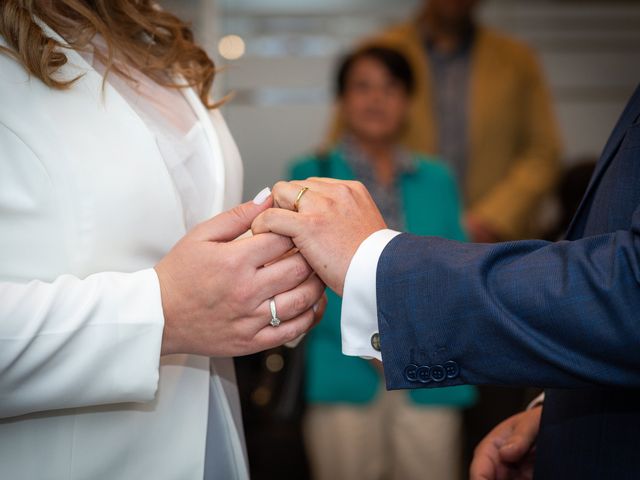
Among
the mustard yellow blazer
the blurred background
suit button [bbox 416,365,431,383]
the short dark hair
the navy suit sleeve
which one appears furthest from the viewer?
the blurred background

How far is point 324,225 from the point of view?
119 centimetres

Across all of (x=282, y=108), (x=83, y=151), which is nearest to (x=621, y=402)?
(x=83, y=151)

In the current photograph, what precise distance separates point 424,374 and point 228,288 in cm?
31

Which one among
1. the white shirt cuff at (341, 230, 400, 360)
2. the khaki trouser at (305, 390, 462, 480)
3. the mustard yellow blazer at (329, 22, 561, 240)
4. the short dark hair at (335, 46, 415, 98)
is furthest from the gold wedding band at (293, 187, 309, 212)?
the mustard yellow blazer at (329, 22, 561, 240)

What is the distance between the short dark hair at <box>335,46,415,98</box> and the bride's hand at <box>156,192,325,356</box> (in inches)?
77.6

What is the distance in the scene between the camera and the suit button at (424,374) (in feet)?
3.68

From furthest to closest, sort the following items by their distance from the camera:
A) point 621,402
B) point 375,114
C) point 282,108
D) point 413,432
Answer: point 282,108 → point 375,114 → point 413,432 → point 621,402

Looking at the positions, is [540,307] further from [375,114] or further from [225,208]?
[375,114]

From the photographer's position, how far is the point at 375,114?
2.98 meters

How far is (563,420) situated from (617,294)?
30 centimetres

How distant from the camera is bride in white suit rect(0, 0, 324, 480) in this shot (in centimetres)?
105

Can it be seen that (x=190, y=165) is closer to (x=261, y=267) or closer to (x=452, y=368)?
(x=261, y=267)

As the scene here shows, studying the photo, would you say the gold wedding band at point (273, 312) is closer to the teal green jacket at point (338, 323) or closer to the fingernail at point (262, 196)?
the fingernail at point (262, 196)

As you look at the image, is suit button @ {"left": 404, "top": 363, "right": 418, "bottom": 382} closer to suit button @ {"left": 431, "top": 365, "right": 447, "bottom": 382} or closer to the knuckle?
suit button @ {"left": 431, "top": 365, "right": 447, "bottom": 382}
